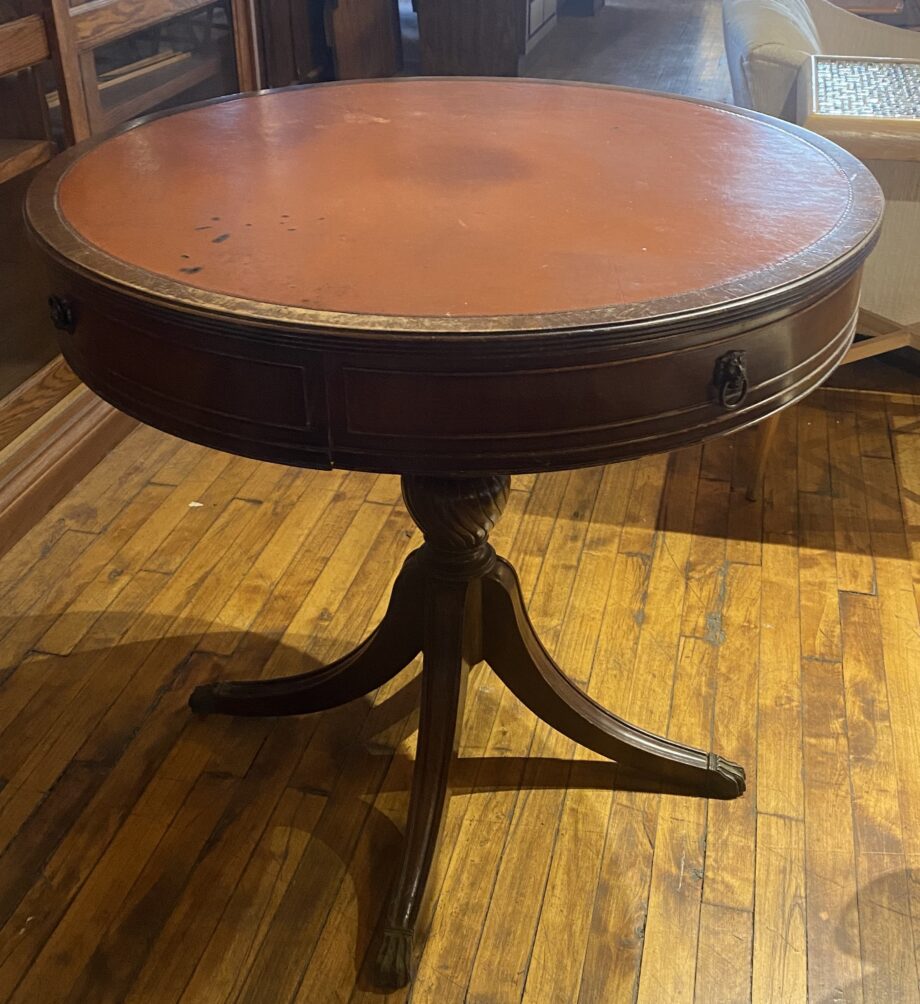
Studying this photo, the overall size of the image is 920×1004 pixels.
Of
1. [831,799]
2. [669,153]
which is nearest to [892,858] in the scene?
[831,799]

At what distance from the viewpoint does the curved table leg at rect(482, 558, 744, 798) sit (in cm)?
150

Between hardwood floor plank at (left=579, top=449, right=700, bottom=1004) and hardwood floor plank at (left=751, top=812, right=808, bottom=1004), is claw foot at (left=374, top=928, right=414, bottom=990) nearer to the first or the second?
hardwood floor plank at (left=579, top=449, right=700, bottom=1004)

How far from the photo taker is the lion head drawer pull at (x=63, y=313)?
1106 millimetres

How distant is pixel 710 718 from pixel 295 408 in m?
1.01

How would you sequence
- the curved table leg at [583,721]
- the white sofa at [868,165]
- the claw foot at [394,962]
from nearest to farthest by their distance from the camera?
the claw foot at [394,962], the curved table leg at [583,721], the white sofa at [868,165]

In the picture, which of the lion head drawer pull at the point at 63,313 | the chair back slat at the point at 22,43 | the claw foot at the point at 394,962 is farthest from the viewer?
the chair back slat at the point at 22,43

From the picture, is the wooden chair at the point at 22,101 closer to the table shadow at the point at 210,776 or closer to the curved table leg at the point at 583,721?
the table shadow at the point at 210,776

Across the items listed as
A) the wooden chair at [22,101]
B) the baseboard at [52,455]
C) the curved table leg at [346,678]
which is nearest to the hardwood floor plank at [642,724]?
the curved table leg at [346,678]

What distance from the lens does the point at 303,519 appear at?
7.22 ft

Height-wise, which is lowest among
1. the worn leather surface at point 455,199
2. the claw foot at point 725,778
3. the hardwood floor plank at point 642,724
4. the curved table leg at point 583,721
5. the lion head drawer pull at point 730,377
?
the hardwood floor plank at point 642,724

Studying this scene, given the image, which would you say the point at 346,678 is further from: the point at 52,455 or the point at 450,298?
the point at 52,455

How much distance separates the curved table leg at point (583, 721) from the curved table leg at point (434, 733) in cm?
5

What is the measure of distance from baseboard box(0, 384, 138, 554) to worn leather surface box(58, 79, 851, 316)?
0.93m

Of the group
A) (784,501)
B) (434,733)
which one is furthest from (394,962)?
(784,501)
